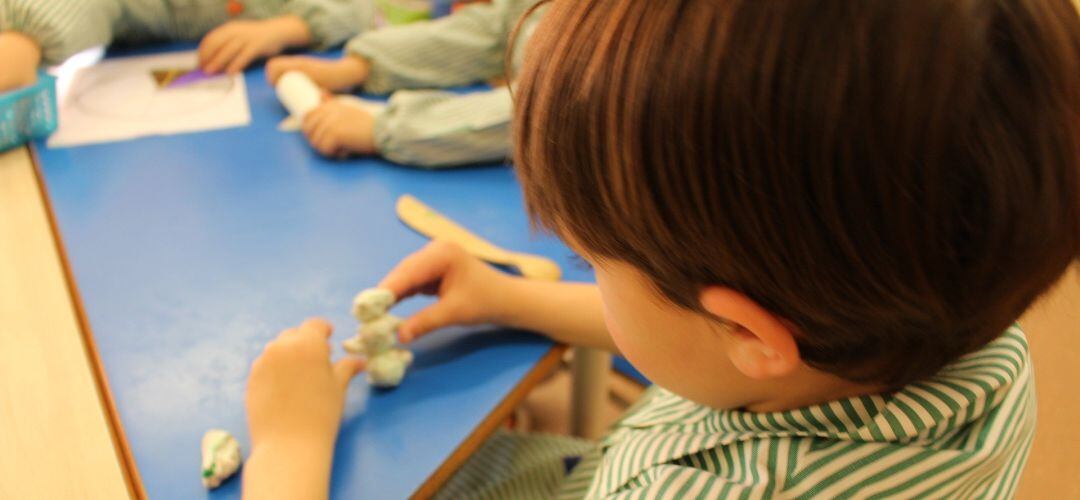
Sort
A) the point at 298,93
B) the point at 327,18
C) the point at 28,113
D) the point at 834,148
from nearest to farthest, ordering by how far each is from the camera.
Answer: the point at 834,148 < the point at 28,113 < the point at 298,93 < the point at 327,18

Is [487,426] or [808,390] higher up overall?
[808,390]

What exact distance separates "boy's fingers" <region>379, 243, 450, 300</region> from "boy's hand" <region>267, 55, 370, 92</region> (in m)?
0.48

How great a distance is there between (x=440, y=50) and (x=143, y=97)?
1.25 ft

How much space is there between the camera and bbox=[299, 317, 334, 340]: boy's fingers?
569mm

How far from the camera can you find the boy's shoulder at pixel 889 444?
376mm

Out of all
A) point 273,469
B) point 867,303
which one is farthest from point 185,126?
point 867,303

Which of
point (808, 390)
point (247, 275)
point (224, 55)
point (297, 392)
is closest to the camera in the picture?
point (808, 390)

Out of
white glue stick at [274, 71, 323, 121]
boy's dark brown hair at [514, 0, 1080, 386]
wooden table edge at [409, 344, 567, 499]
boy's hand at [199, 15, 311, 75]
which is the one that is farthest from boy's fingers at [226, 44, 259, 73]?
boy's dark brown hair at [514, 0, 1080, 386]

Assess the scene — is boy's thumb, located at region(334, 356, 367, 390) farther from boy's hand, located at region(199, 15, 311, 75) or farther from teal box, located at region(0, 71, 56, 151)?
boy's hand, located at region(199, 15, 311, 75)

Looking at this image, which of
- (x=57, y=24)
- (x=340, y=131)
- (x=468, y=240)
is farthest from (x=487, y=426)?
(x=57, y=24)

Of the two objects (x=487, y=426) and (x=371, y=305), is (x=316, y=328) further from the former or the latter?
(x=487, y=426)

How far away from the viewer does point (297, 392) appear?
1.73 ft

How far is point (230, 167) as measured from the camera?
2.73 feet

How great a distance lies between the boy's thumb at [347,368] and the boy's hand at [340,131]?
34cm
